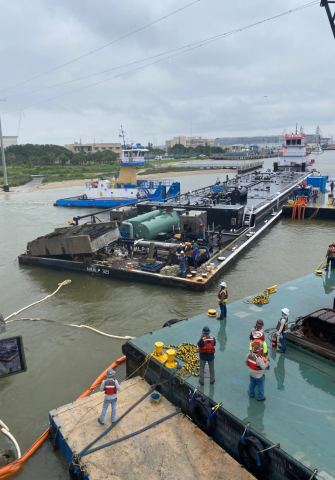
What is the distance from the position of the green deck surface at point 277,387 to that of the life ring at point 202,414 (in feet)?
0.85

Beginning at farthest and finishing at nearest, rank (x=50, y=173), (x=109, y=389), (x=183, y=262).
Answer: (x=50, y=173), (x=183, y=262), (x=109, y=389)

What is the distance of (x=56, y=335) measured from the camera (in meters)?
12.0

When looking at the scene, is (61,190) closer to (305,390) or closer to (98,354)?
(98,354)

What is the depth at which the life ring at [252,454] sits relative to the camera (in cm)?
527

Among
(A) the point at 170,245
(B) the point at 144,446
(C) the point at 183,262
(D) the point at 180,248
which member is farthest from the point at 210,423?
(A) the point at 170,245

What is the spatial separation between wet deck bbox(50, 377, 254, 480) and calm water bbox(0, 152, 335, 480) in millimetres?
1243

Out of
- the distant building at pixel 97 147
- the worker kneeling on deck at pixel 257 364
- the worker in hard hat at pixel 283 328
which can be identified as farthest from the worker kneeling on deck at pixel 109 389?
the distant building at pixel 97 147

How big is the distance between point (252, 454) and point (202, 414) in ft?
3.71

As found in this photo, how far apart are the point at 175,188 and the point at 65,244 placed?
70.3ft

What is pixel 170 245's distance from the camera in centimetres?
1705

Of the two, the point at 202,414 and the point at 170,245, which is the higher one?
the point at 170,245

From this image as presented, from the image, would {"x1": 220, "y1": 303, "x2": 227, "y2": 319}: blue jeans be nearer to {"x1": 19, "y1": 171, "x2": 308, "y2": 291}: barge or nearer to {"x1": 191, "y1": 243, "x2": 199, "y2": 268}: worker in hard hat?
{"x1": 19, "y1": 171, "x2": 308, "y2": 291}: barge

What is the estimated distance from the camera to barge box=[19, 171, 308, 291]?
15.8m

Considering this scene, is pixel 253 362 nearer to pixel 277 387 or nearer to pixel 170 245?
pixel 277 387
